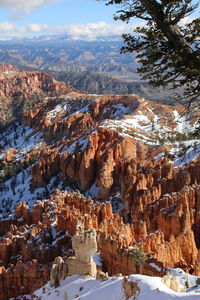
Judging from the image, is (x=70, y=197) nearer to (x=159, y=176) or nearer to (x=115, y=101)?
(x=159, y=176)

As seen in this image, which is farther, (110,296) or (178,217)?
(178,217)

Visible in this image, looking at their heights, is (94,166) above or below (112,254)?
below

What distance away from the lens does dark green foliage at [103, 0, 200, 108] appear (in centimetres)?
1520

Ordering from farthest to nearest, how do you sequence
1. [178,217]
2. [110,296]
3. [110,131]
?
1. [110,131]
2. [178,217]
3. [110,296]

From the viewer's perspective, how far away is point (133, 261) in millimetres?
26391

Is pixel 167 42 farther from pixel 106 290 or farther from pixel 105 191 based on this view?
pixel 105 191

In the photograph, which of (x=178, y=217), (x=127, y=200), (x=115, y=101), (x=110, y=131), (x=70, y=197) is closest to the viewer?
(x=178, y=217)

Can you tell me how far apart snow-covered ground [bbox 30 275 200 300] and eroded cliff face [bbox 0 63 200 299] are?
18.2ft

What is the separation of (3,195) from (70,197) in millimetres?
40575

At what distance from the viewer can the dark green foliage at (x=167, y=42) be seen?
15.2 metres

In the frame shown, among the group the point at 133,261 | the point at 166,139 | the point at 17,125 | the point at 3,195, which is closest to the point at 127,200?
the point at 133,261

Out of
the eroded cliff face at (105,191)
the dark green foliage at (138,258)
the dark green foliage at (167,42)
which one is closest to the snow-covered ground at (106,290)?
the dark green foliage at (138,258)

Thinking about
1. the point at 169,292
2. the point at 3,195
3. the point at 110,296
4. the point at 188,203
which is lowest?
the point at 3,195

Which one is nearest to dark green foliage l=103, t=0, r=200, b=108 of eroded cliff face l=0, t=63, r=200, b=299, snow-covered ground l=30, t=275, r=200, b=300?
eroded cliff face l=0, t=63, r=200, b=299
